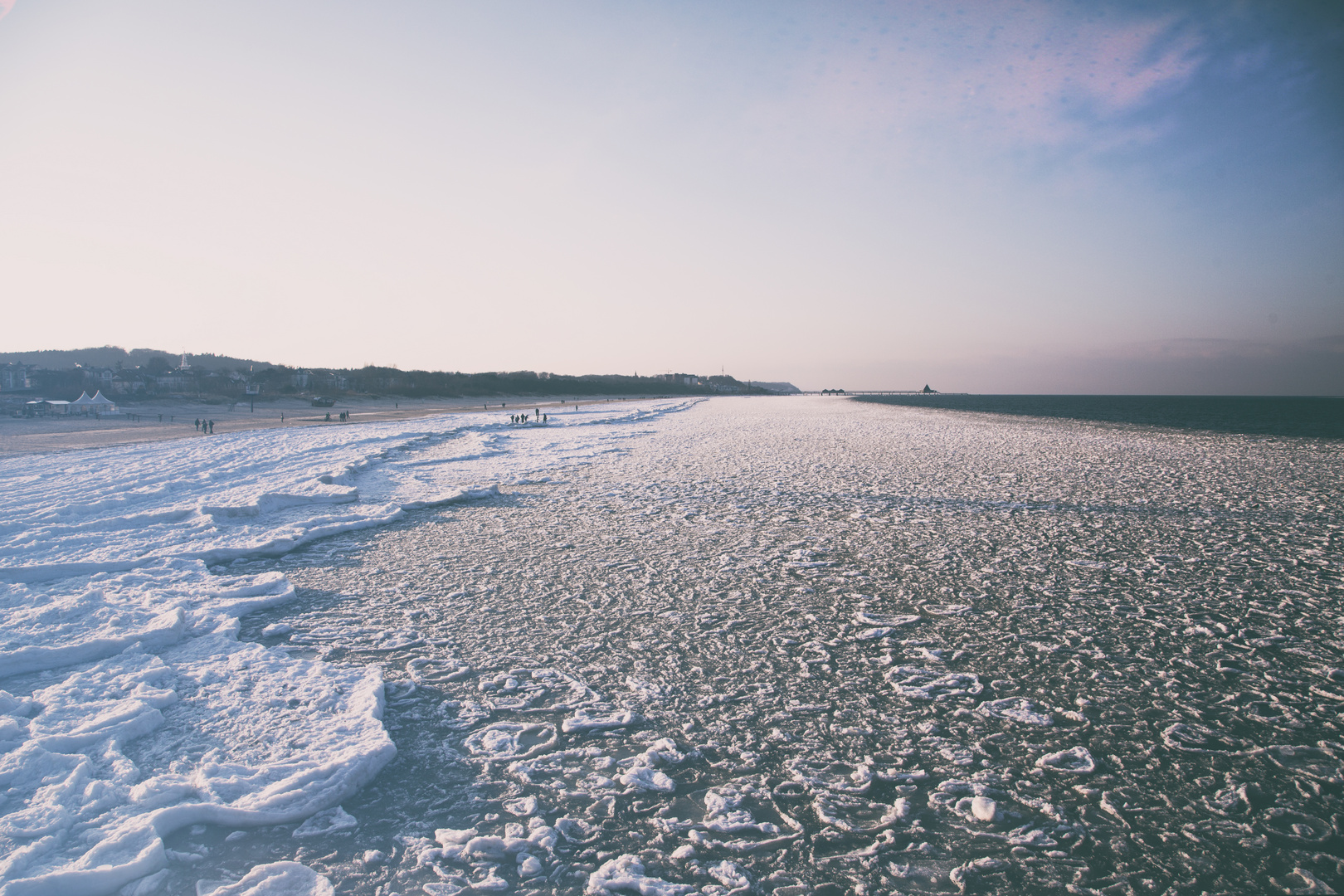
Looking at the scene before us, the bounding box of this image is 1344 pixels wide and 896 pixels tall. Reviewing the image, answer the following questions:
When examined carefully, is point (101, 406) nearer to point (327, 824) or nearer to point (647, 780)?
point (327, 824)

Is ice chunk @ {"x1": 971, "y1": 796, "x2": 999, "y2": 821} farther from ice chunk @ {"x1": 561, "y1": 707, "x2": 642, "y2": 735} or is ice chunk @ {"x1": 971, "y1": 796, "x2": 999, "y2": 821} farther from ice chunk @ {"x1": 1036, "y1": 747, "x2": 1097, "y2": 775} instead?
ice chunk @ {"x1": 561, "y1": 707, "x2": 642, "y2": 735}

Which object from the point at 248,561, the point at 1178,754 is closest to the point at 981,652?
the point at 1178,754

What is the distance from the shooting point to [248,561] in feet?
22.2

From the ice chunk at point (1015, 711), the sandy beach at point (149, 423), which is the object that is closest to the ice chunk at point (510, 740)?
the ice chunk at point (1015, 711)

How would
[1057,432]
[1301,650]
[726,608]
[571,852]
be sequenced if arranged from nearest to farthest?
1. [571,852]
2. [1301,650]
3. [726,608]
4. [1057,432]

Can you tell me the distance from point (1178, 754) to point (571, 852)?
10.2 feet

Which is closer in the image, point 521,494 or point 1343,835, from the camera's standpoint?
point 1343,835

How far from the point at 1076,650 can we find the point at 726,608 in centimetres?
260

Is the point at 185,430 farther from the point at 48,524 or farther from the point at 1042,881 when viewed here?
the point at 1042,881

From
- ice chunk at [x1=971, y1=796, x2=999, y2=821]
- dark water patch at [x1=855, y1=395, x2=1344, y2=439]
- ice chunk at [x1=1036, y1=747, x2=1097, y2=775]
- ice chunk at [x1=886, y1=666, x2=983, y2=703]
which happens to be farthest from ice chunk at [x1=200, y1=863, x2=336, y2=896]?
dark water patch at [x1=855, y1=395, x2=1344, y2=439]

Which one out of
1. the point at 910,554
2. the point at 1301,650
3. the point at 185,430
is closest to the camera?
the point at 1301,650

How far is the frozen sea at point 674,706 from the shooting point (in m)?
2.40

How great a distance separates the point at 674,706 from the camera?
3.56 metres

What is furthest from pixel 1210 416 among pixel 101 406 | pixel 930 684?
pixel 101 406
